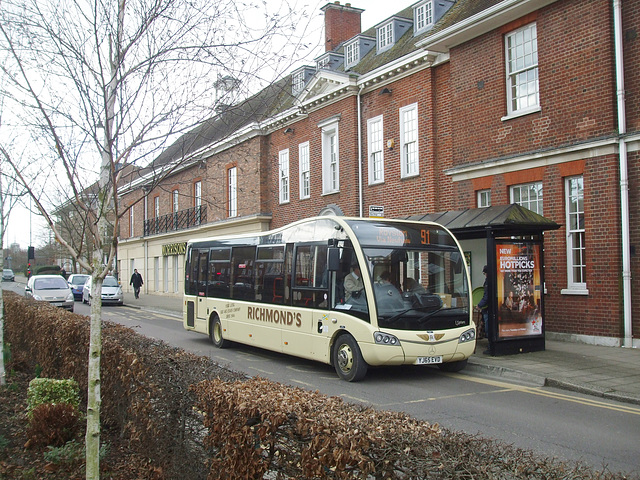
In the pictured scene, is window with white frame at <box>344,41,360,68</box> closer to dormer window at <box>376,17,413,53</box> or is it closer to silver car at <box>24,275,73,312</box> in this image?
dormer window at <box>376,17,413,53</box>

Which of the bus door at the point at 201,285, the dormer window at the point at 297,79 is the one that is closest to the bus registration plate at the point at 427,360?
the dormer window at the point at 297,79

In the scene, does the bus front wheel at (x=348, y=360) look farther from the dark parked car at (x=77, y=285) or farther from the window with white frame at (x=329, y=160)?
the dark parked car at (x=77, y=285)

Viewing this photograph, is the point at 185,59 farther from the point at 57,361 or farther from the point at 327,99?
the point at 327,99

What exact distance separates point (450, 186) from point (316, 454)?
1473 centimetres

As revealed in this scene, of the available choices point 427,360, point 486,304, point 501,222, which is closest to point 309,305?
point 427,360

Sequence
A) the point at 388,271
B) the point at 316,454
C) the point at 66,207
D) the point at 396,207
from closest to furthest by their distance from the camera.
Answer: the point at 316,454
the point at 66,207
the point at 388,271
the point at 396,207

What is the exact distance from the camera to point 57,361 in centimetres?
814

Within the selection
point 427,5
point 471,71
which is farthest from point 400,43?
point 471,71

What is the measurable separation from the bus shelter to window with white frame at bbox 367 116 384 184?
318 inches

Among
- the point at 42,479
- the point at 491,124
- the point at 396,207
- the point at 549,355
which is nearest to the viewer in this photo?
the point at 42,479

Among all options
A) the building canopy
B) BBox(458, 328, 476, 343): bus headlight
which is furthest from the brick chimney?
BBox(458, 328, 476, 343): bus headlight

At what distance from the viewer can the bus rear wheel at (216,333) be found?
14.3 meters

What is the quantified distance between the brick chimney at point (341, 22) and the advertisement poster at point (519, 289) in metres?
16.5

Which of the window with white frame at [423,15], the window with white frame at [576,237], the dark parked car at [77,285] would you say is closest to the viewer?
the window with white frame at [576,237]
